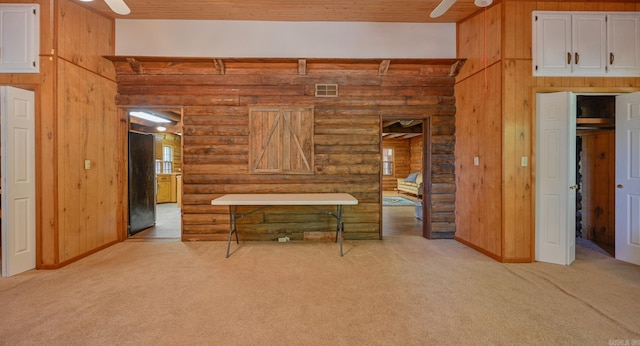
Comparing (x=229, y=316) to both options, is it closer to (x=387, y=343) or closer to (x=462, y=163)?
(x=387, y=343)

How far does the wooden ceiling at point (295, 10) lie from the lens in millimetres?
4141

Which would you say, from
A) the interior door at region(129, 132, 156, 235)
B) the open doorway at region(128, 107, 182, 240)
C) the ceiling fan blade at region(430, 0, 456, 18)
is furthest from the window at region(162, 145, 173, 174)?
the ceiling fan blade at region(430, 0, 456, 18)

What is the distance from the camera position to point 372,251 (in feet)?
14.1

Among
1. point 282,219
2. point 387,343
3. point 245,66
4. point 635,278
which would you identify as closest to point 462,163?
point 635,278

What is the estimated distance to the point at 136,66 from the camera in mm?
4562

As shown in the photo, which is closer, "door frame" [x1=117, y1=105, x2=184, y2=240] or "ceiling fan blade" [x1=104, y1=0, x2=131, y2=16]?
"ceiling fan blade" [x1=104, y1=0, x2=131, y2=16]

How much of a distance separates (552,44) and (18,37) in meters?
7.15

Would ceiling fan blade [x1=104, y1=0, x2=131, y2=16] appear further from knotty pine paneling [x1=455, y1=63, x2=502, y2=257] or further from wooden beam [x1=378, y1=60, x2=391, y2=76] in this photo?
knotty pine paneling [x1=455, y1=63, x2=502, y2=257]

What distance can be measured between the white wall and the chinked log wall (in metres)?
0.20

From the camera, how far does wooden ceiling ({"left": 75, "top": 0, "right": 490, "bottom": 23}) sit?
13.6 ft

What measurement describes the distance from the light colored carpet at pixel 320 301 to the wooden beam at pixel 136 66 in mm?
2982

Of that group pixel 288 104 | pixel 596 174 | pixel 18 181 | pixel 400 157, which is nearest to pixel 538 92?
pixel 596 174

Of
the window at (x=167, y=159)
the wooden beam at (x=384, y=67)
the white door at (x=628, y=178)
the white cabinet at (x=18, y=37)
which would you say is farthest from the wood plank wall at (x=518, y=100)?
Result: the window at (x=167, y=159)

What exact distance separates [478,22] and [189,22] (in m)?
4.70
